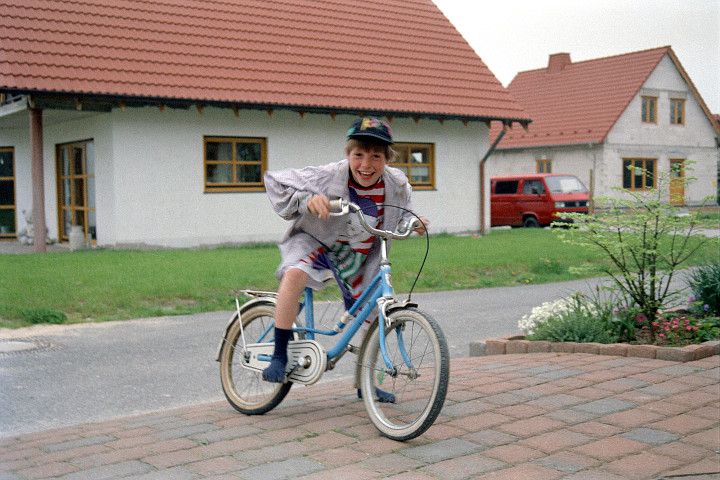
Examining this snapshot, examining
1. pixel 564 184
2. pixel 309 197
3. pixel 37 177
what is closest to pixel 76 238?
pixel 37 177

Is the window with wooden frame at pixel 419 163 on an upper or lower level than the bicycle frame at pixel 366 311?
upper

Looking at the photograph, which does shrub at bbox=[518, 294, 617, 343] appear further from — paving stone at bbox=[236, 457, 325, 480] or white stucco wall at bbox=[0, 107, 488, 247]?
white stucco wall at bbox=[0, 107, 488, 247]

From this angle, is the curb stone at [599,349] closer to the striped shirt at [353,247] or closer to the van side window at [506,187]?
the striped shirt at [353,247]

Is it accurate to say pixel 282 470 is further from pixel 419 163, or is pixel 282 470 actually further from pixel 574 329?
pixel 419 163

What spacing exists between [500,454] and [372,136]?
5.72ft

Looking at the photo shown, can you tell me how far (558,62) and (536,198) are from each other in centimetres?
1588

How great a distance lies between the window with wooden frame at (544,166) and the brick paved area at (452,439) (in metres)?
30.6

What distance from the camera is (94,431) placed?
4.47 metres

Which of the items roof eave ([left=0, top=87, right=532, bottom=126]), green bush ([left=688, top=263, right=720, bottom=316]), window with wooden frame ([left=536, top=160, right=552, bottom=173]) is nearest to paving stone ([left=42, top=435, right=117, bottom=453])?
green bush ([left=688, top=263, right=720, bottom=316])

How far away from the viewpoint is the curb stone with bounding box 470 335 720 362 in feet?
19.0

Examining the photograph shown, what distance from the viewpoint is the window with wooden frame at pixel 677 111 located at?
3628cm

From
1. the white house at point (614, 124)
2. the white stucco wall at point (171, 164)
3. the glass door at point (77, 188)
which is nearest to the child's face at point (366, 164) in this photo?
the white stucco wall at point (171, 164)

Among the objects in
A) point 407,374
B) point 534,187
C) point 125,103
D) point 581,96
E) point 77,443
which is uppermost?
point 581,96

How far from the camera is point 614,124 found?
33219 millimetres
